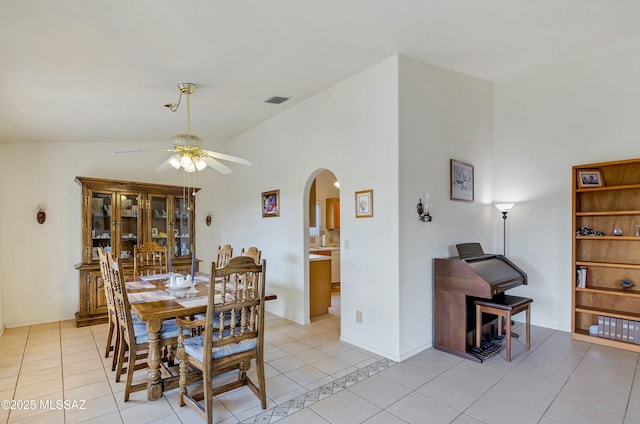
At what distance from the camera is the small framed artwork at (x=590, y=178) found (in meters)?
3.76

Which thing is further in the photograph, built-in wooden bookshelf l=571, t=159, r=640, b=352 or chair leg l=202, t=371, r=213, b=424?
built-in wooden bookshelf l=571, t=159, r=640, b=352

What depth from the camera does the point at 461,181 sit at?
405 centimetres

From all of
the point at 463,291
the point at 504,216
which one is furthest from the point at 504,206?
the point at 463,291

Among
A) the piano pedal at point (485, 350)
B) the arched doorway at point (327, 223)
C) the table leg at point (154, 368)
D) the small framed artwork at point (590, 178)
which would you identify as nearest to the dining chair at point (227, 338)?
the table leg at point (154, 368)

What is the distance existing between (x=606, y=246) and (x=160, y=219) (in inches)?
239

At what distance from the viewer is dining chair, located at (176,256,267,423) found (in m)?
2.21

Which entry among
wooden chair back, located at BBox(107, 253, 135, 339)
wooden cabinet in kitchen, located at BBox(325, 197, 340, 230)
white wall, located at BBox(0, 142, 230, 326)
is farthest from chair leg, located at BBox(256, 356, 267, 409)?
wooden cabinet in kitchen, located at BBox(325, 197, 340, 230)

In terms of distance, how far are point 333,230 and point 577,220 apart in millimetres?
4895

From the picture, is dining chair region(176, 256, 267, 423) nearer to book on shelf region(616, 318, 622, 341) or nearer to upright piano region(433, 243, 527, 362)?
upright piano region(433, 243, 527, 362)

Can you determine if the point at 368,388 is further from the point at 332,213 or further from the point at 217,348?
the point at 332,213

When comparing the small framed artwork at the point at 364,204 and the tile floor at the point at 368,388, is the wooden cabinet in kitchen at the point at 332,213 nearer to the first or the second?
the small framed artwork at the point at 364,204

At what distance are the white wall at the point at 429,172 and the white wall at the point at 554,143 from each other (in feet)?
1.61

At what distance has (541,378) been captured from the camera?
2.90m

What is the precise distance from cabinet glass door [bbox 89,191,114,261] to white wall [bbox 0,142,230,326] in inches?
13.1
